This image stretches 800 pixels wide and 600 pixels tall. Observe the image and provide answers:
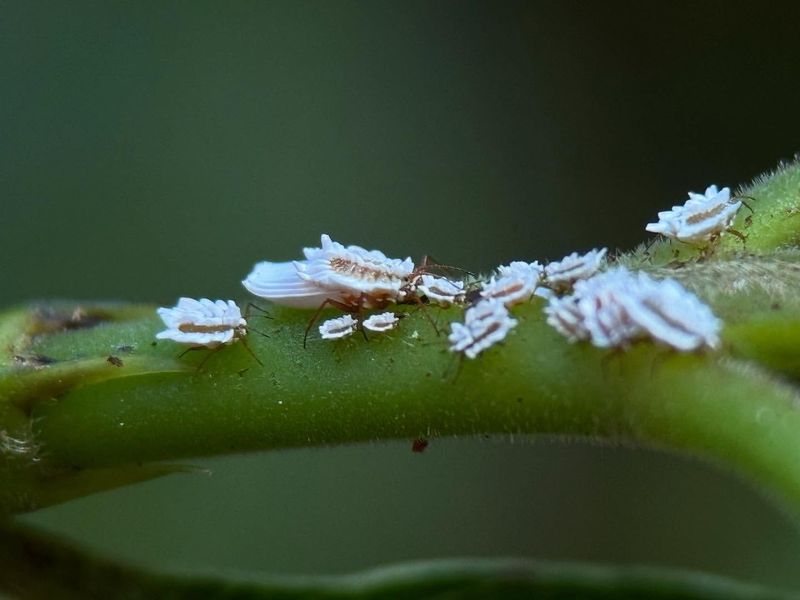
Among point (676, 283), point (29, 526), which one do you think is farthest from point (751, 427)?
point (29, 526)

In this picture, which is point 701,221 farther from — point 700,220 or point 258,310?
point 258,310

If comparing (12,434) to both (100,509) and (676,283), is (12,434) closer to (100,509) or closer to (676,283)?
(676,283)

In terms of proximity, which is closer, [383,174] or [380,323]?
[380,323]

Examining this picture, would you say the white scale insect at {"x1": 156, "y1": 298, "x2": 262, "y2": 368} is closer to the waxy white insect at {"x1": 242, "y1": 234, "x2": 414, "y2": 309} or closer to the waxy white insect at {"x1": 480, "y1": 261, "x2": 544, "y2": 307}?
the waxy white insect at {"x1": 242, "y1": 234, "x2": 414, "y2": 309}

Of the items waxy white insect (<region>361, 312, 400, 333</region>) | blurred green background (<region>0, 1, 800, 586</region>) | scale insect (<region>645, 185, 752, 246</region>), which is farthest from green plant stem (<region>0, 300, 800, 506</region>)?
blurred green background (<region>0, 1, 800, 586</region>)

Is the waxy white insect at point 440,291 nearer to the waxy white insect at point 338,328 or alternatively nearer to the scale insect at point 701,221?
the waxy white insect at point 338,328

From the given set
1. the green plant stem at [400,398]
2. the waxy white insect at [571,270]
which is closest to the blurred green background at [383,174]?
the green plant stem at [400,398]

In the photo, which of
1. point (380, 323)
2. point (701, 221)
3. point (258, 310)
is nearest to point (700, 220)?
point (701, 221)
